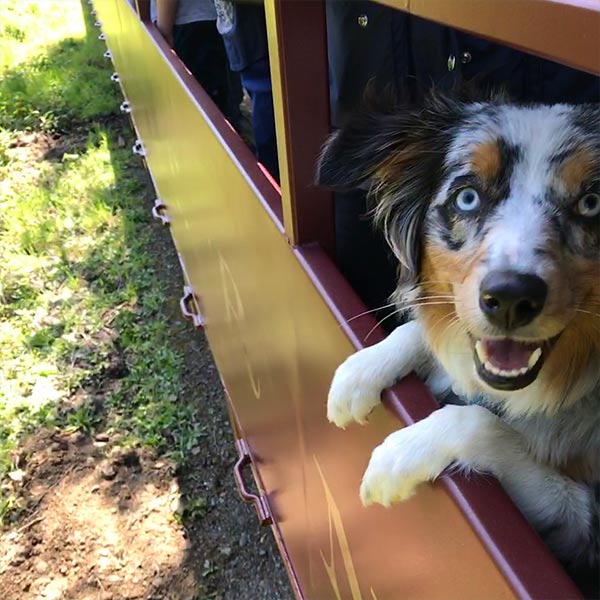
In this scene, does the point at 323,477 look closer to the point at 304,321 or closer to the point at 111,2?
the point at 304,321

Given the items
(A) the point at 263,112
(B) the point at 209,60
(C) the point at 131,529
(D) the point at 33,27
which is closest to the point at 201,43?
(B) the point at 209,60

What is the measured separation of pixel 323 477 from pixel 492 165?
2.91ft

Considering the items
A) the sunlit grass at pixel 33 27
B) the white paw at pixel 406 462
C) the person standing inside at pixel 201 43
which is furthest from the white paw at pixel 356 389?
the sunlit grass at pixel 33 27

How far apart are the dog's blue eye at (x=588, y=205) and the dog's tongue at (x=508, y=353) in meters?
0.25

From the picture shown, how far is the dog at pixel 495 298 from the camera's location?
117cm

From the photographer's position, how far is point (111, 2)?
19.4 feet

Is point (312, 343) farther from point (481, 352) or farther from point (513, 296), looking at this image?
point (513, 296)

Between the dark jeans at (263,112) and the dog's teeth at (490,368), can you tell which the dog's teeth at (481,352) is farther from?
the dark jeans at (263,112)

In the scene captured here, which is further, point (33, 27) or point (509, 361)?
point (33, 27)

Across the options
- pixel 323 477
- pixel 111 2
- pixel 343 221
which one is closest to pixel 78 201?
pixel 111 2

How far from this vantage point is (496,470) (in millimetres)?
1193

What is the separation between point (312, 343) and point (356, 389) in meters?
0.36

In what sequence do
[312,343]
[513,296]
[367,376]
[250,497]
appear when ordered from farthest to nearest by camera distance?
1. [250,497]
2. [312,343]
3. [367,376]
4. [513,296]

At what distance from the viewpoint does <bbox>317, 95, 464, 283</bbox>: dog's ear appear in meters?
1.42
